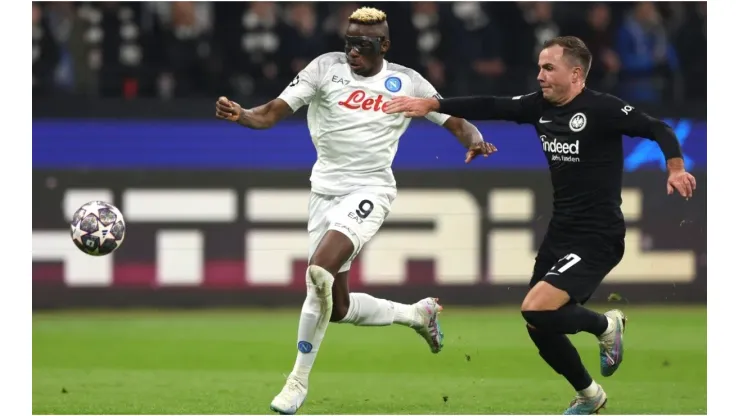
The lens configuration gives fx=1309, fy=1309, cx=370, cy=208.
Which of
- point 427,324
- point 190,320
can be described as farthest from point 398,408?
point 190,320

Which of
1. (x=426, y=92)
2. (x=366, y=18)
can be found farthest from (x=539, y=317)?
(x=366, y=18)

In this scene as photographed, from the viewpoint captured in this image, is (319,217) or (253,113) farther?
(319,217)

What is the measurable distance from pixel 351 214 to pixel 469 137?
41.1 inches

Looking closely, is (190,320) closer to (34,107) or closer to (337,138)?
(34,107)

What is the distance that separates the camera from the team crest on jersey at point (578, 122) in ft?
26.9

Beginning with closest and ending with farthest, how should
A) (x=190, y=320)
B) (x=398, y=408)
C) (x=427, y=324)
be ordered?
(x=398, y=408) → (x=427, y=324) → (x=190, y=320)

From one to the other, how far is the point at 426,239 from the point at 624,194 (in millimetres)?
2348

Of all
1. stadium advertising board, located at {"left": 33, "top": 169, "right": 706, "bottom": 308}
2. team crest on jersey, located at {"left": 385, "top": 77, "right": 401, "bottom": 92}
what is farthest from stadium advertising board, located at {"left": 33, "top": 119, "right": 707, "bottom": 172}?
team crest on jersey, located at {"left": 385, "top": 77, "right": 401, "bottom": 92}

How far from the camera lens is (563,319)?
819 cm

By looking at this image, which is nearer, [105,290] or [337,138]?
[337,138]

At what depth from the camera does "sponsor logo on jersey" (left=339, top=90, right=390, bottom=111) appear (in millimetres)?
9023

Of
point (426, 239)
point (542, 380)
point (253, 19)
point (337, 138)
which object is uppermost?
point (253, 19)

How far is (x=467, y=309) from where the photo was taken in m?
14.9

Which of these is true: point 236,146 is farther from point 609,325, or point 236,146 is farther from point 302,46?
point 609,325
